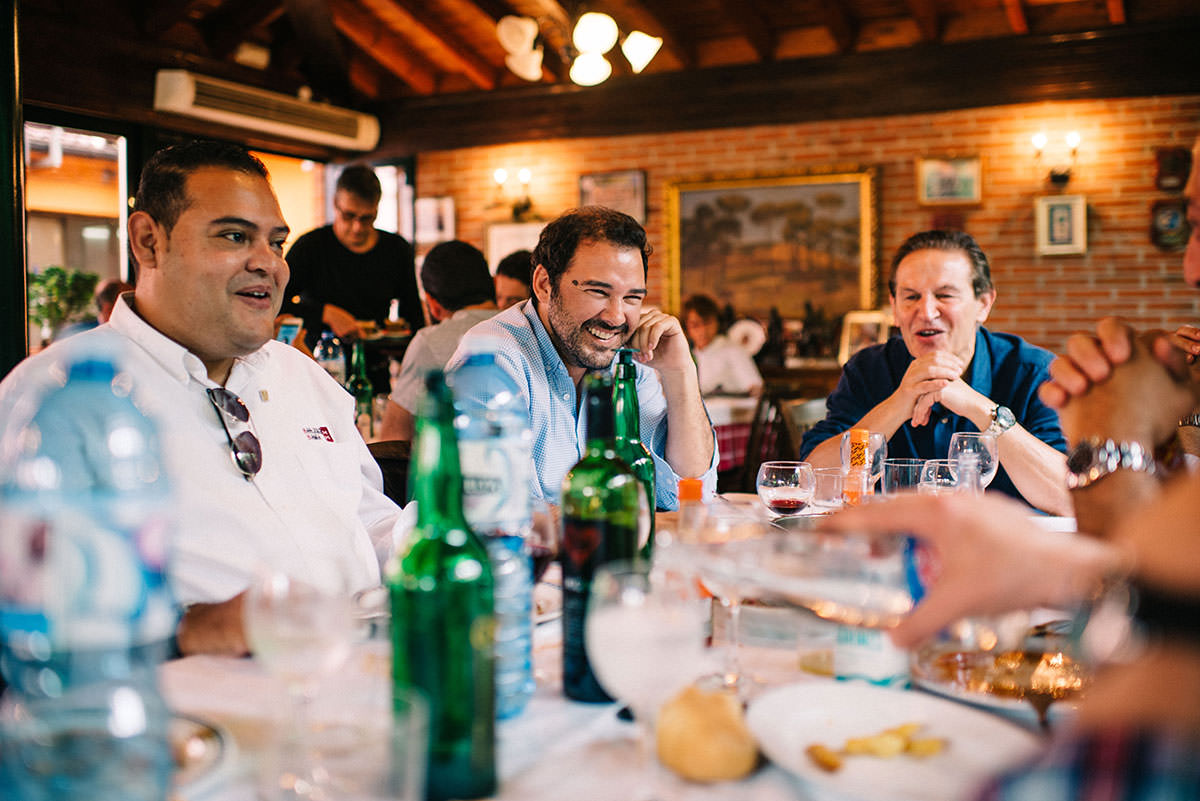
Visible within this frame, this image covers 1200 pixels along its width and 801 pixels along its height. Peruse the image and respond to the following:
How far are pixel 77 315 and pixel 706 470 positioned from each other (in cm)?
567

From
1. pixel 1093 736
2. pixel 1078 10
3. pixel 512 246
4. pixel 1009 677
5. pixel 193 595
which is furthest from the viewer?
pixel 512 246

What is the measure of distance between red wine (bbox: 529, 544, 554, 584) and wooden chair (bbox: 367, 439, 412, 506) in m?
1.68

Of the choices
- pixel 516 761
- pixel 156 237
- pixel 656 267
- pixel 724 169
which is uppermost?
pixel 724 169

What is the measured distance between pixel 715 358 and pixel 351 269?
7.56 ft

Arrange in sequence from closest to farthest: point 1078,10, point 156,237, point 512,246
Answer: point 156,237, point 1078,10, point 512,246

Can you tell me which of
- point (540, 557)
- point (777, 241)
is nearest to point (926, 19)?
point (777, 241)

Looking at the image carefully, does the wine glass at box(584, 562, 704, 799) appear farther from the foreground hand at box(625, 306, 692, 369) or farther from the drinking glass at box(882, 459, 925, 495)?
the foreground hand at box(625, 306, 692, 369)

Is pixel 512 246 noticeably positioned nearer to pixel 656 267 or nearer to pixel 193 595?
pixel 656 267

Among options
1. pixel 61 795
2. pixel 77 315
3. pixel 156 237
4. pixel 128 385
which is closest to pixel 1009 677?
pixel 61 795

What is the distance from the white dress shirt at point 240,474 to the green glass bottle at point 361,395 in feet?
6.09

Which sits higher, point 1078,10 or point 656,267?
point 1078,10

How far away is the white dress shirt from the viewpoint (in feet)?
4.60

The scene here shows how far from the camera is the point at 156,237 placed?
5.28 feet

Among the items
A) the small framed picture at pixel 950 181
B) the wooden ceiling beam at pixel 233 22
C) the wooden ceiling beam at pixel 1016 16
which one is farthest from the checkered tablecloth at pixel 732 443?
the wooden ceiling beam at pixel 233 22
